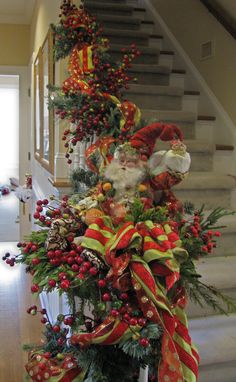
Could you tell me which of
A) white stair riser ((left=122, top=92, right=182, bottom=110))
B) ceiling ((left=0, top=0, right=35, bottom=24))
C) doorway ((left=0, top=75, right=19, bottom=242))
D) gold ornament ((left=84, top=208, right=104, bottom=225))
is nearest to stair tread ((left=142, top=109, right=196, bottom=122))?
white stair riser ((left=122, top=92, right=182, bottom=110))

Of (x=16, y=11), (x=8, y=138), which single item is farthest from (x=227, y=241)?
(x=8, y=138)

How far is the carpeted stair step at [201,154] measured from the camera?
9.27 feet

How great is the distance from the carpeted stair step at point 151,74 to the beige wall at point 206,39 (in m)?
0.25

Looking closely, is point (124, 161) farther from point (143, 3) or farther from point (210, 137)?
point (143, 3)

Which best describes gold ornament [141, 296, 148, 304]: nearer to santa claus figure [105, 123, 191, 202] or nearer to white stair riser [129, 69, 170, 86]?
santa claus figure [105, 123, 191, 202]

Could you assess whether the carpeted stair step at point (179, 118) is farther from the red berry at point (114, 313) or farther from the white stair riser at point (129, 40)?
the red berry at point (114, 313)

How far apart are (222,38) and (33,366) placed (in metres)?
2.58

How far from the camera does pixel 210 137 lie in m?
3.09

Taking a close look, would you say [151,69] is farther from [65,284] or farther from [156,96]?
[65,284]

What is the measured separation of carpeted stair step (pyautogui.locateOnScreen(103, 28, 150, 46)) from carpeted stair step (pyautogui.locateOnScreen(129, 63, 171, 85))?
0.39 meters

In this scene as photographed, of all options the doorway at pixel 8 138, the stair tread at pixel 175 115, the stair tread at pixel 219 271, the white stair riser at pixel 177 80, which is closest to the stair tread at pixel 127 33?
the white stair riser at pixel 177 80

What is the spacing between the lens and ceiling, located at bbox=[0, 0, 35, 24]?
453 centimetres

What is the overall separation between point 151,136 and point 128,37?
104 inches

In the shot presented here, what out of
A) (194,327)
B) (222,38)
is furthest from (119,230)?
(222,38)
